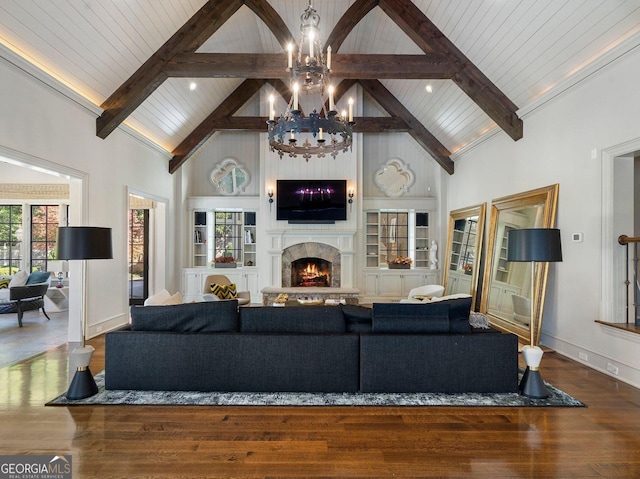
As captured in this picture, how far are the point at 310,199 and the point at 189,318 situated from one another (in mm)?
5318

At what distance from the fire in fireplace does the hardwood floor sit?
5654 mm

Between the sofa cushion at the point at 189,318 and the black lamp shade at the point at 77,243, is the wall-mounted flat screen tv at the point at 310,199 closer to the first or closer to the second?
the sofa cushion at the point at 189,318

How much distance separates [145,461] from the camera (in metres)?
2.25

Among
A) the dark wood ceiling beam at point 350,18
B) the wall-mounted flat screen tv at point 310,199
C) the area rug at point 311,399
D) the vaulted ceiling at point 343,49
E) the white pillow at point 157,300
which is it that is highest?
the dark wood ceiling beam at point 350,18

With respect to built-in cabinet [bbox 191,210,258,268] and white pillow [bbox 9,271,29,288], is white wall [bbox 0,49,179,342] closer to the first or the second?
built-in cabinet [bbox 191,210,258,268]

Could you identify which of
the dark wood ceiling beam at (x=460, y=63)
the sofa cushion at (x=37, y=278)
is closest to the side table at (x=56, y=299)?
the sofa cushion at (x=37, y=278)

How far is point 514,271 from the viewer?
544 cm

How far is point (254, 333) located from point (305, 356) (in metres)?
0.51

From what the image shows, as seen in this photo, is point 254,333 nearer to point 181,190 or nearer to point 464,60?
point 464,60

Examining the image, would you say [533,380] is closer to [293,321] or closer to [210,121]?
[293,321]

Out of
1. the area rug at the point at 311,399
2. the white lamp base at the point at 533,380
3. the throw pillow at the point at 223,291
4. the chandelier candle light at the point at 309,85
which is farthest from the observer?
the throw pillow at the point at 223,291

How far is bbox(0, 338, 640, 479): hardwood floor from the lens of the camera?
218 centimetres

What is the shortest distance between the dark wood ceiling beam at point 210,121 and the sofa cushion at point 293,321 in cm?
573

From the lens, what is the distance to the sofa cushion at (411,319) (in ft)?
10.8
